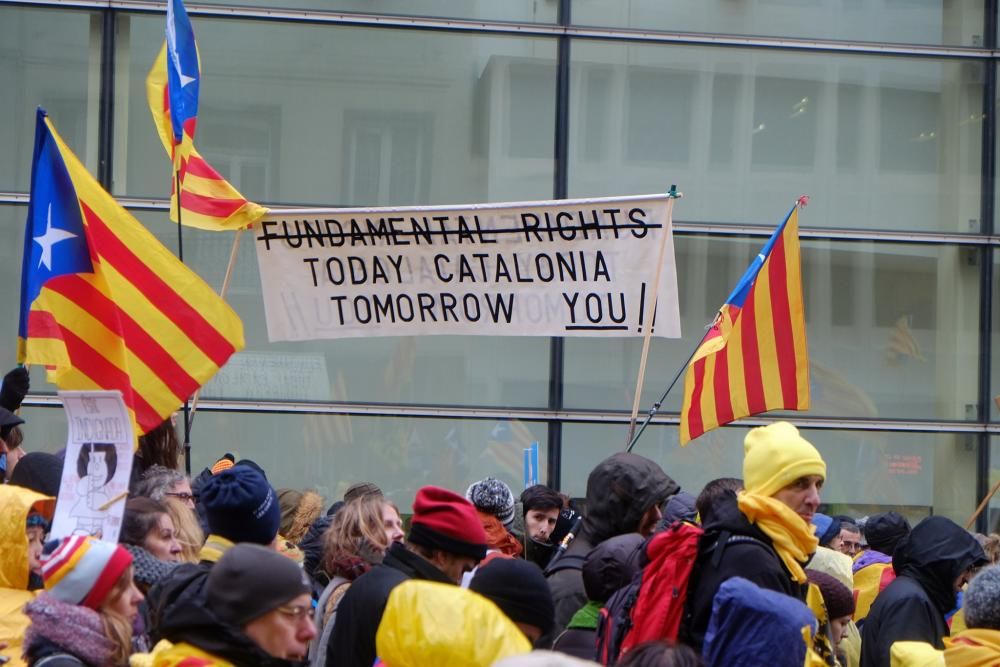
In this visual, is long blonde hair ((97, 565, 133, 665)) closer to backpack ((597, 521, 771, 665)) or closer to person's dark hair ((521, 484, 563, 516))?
backpack ((597, 521, 771, 665))

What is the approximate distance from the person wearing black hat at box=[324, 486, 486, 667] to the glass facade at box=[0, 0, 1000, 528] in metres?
7.36

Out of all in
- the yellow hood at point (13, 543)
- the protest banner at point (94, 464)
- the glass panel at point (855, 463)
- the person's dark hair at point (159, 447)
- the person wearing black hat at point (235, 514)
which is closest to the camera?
the protest banner at point (94, 464)

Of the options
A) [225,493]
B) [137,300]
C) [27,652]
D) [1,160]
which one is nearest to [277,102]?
[1,160]

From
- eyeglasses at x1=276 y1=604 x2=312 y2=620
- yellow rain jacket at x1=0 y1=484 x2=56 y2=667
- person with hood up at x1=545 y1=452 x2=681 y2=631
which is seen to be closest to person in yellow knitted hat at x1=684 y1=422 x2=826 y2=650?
person with hood up at x1=545 y1=452 x2=681 y2=631

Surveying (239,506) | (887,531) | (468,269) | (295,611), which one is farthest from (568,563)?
(887,531)

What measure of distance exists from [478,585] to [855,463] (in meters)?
8.80

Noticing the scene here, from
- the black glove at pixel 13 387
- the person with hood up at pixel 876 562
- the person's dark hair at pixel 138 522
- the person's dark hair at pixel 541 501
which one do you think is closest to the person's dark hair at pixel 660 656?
the person's dark hair at pixel 138 522

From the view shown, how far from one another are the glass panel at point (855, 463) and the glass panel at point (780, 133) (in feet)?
6.15

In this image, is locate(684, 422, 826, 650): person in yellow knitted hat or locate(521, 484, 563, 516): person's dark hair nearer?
locate(684, 422, 826, 650): person in yellow knitted hat

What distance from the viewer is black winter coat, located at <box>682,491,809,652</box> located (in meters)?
3.98

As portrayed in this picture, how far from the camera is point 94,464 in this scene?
413 cm

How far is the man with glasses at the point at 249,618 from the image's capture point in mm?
3154

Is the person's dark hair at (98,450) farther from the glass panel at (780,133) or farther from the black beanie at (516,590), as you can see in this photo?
the glass panel at (780,133)

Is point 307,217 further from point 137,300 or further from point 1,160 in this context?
point 1,160
